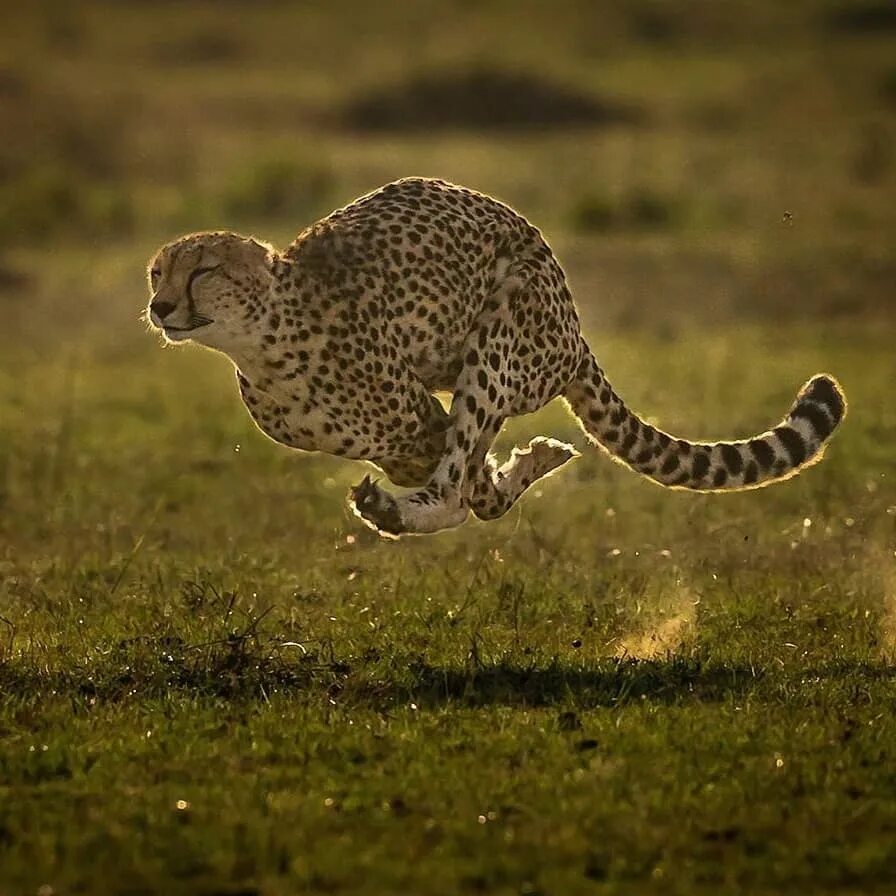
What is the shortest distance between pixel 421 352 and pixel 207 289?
936mm

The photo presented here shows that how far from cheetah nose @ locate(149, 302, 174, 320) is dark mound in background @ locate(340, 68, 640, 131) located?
92.6 ft

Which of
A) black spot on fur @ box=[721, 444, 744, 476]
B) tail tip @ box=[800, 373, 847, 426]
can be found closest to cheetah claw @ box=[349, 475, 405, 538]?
black spot on fur @ box=[721, 444, 744, 476]

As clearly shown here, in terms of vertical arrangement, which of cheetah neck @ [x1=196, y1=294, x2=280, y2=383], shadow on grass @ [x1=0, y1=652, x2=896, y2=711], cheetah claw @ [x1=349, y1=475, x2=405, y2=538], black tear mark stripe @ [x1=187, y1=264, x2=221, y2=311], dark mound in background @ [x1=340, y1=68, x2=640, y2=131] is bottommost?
shadow on grass @ [x1=0, y1=652, x2=896, y2=711]

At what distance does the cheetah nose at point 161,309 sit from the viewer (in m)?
6.88

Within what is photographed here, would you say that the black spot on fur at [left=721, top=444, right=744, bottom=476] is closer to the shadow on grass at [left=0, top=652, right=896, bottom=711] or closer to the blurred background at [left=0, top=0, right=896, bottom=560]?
the shadow on grass at [left=0, top=652, right=896, bottom=711]

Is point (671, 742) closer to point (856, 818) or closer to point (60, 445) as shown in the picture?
point (856, 818)

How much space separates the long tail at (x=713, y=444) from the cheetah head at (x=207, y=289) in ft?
5.35

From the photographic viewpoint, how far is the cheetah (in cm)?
709

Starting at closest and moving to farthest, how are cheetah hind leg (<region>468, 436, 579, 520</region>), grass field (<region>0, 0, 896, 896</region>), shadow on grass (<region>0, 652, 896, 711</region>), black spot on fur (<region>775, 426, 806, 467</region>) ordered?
grass field (<region>0, 0, 896, 896</region>) → shadow on grass (<region>0, 652, 896, 711</region>) → cheetah hind leg (<region>468, 436, 579, 520</region>) → black spot on fur (<region>775, 426, 806, 467</region>)

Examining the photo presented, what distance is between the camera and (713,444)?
810cm

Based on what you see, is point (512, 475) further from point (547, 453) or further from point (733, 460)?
point (733, 460)

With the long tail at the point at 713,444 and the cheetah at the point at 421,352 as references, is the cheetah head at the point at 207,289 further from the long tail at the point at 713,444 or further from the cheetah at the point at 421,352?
the long tail at the point at 713,444

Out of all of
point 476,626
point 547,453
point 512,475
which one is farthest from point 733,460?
point 476,626

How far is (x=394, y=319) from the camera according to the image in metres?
7.41
